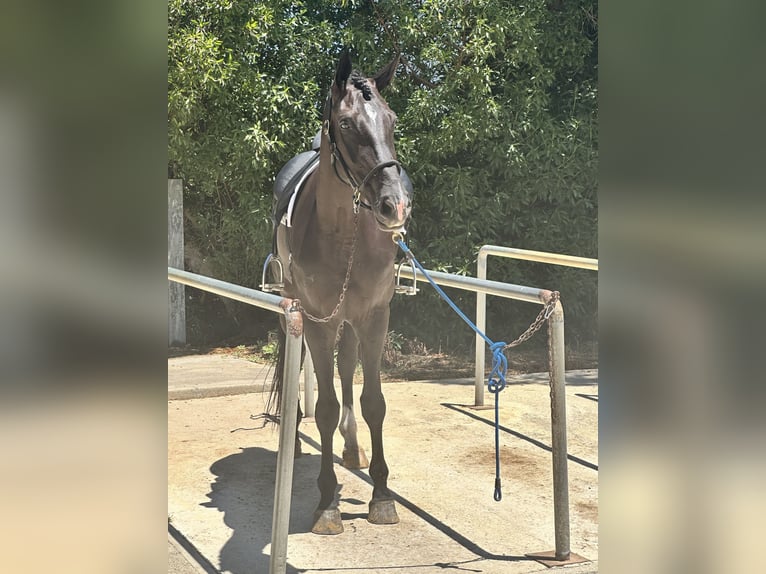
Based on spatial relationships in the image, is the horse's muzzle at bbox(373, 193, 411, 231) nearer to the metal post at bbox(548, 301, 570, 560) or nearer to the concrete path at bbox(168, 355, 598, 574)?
the metal post at bbox(548, 301, 570, 560)

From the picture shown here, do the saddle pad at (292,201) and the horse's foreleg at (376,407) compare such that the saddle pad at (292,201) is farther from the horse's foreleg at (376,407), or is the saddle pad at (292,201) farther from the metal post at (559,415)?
the metal post at (559,415)

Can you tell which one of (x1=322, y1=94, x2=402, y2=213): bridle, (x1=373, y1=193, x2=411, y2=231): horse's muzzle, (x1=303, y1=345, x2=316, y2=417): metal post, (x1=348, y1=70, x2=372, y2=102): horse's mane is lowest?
(x1=303, y1=345, x2=316, y2=417): metal post

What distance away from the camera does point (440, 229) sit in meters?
7.50

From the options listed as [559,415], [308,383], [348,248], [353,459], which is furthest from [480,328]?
[559,415]

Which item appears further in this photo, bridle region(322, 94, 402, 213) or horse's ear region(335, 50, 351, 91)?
horse's ear region(335, 50, 351, 91)

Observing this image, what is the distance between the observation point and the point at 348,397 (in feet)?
12.4

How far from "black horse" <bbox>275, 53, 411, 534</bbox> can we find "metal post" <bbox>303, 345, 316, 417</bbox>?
108 cm

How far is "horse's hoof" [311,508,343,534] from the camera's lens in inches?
128

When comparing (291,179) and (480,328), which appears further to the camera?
(480,328)

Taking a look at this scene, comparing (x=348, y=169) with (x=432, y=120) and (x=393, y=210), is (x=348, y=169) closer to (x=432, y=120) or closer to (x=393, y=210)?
(x=393, y=210)

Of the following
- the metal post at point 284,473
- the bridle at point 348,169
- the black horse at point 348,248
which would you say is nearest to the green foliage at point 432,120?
the black horse at point 348,248

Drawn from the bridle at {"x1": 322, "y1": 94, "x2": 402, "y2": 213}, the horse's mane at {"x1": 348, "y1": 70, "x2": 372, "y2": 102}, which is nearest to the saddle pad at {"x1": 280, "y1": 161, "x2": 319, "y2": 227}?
the bridle at {"x1": 322, "y1": 94, "x2": 402, "y2": 213}

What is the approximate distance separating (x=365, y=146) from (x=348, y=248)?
0.48m

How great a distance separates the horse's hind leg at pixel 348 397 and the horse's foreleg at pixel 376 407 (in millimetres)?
206
